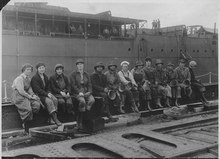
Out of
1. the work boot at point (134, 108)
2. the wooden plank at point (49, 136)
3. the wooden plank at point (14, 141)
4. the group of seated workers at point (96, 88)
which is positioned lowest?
the wooden plank at point (14, 141)

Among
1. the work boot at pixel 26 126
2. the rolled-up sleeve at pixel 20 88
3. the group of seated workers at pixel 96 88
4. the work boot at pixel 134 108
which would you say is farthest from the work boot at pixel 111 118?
the rolled-up sleeve at pixel 20 88

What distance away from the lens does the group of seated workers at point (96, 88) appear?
5.30 m

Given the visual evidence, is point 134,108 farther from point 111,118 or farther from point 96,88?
point 96,88

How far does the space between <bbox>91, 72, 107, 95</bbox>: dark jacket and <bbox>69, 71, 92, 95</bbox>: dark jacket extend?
0.69ft

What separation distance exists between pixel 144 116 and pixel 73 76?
2129 millimetres

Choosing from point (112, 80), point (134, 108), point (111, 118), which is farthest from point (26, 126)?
point (134, 108)

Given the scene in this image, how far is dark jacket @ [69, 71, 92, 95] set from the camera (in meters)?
5.77

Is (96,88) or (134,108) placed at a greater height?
(96,88)

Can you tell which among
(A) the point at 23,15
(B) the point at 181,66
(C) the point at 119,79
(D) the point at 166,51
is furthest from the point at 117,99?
(D) the point at 166,51

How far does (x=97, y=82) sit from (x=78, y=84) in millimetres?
504

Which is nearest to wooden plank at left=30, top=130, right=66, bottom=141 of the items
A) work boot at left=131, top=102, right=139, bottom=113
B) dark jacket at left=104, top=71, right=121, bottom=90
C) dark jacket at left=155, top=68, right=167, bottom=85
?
dark jacket at left=104, top=71, right=121, bottom=90

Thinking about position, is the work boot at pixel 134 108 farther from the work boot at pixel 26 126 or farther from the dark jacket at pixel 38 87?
the work boot at pixel 26 126

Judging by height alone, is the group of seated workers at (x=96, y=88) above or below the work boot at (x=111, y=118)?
above

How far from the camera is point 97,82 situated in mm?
6152
